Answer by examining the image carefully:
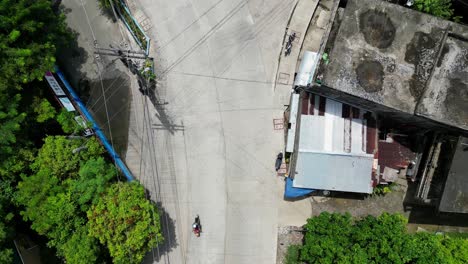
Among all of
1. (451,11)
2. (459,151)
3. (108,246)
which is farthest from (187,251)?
(451,11)

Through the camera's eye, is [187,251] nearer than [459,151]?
No

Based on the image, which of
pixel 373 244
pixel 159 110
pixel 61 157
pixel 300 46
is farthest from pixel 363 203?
pixel 61 157

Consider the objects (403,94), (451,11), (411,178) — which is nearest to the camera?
(403,94)

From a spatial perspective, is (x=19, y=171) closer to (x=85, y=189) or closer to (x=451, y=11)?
(x=85, y=189)

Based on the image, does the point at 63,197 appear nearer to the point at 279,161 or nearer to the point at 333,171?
the point at 279,161

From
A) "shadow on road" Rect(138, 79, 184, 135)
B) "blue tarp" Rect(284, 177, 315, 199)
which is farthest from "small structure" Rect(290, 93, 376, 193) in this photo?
"shadow on road" Rect(138, 79, 184, 135)

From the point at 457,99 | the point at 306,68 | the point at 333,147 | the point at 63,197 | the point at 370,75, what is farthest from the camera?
the point at 306,68

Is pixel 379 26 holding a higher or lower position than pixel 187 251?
higher

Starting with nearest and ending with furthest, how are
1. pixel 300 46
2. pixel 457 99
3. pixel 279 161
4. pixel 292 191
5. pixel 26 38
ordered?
pixel 26 38, pixel 457 99, pixel 292 191, pixel 279 161, pixel 300 46
